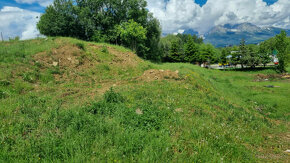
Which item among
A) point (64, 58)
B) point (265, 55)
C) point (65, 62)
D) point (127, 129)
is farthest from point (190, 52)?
point (127, 129)

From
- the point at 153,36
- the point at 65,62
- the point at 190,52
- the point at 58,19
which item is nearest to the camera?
the point at 65,62

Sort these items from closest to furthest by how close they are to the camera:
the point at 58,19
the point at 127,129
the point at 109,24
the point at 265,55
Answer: the point at 127,129
the point at 58,19
the point at 109,24
the point at 265,55

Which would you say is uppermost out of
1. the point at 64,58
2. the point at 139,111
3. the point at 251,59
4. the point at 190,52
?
the point at 190,52

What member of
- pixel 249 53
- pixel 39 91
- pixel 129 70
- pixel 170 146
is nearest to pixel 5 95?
pixel 39 91

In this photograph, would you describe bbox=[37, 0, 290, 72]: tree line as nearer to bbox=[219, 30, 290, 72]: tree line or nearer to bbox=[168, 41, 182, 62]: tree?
bbox=[219, 30, 290, 72]: tree line

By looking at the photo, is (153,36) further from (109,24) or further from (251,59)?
(251,59)

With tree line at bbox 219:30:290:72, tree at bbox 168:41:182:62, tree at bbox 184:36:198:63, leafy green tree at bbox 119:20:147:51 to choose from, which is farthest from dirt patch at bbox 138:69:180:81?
tree at bbox 184:36:198:63

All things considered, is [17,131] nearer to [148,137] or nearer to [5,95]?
[148,137]

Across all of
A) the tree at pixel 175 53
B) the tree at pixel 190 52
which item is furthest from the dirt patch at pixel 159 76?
the tree at pixel 190 52

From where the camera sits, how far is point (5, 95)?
6953 millimetres

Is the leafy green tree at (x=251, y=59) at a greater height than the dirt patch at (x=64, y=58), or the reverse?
the leafy green tree at (x=251, y=59)

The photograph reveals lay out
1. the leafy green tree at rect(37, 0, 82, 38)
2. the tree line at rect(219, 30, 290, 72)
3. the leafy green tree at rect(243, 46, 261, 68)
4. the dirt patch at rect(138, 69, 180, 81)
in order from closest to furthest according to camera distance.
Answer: the dirt patch at rect(138, 69, 180, 81)
the leafy green tree at rect(37, 0, 82, 38)
the tree line at rect(219, 30, 290, 72)
the leafy green tree at rect(243, 46, 261, 68)

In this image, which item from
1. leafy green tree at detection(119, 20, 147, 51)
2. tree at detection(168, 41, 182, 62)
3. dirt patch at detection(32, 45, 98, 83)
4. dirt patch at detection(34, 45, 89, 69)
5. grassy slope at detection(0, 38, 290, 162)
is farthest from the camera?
tree at detection(168, 41, 182, 62)

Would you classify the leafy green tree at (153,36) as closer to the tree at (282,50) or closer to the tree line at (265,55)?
the tree line at (265,55)
